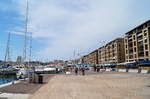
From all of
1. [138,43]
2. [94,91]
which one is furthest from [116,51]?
[94,91]

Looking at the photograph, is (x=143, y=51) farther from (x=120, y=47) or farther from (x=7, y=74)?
(x=7, y=74)

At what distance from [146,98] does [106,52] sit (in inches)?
6139

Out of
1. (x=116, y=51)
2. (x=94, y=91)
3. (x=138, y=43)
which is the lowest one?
(x=94, y=91)

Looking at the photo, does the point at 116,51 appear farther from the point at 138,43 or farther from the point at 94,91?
the point at 94,91

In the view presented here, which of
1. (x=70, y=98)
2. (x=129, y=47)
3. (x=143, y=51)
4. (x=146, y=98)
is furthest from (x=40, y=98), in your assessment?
(x=129, y=47)

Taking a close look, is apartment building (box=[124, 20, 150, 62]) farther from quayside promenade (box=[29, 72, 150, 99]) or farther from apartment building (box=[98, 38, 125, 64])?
quayside promenade (box=[29, 72, 150, 99])

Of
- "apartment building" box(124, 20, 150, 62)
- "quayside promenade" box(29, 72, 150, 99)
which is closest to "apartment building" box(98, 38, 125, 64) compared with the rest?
"apartment building" box(124, 20, 150, 62)

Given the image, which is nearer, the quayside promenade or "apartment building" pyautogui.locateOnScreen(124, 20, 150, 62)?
the quayside promenade

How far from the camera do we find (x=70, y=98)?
12203 millimetres

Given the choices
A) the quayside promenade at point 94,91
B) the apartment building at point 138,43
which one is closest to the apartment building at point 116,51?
the apartment building at point 138,43

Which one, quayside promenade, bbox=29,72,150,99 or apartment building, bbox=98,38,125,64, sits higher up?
apartment building, bbox=98,38,125,64

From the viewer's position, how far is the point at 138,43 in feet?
356

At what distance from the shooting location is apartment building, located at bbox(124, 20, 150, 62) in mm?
98406

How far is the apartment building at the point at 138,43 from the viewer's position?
98406mm
